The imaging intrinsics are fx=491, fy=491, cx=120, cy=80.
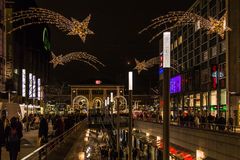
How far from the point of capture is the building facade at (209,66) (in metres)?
65.0

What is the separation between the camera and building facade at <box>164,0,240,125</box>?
6500 centimetres

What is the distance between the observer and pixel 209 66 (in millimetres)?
80812

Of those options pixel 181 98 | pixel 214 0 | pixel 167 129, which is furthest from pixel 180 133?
pixel 181 98

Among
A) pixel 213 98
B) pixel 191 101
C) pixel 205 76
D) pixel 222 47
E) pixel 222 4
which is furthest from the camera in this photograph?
pixel 191 101

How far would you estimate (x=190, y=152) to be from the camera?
1507 inches

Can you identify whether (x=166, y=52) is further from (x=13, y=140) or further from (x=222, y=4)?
(x=222, y=4)

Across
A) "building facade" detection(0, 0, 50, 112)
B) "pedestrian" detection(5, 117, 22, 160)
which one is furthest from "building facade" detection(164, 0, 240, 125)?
"pedestrian" detection(5, 117, 22, 160)

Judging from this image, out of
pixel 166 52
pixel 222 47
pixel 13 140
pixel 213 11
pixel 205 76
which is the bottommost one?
pixel 13 140

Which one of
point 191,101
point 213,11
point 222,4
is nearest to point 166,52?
point 222,4

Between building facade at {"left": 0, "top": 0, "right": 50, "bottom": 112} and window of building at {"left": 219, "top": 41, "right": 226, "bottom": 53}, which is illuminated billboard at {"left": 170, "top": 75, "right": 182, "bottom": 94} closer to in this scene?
building facade at {"left": 0, "top": 0, "right": 50, "bottom": 112}

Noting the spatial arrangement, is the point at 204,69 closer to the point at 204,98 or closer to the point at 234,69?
the point at 204,98

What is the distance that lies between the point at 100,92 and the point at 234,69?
134408mm

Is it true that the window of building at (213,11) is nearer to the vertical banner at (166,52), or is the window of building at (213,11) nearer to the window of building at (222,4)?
the window of building at (222,4)

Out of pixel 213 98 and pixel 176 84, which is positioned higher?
pixel 176 84
